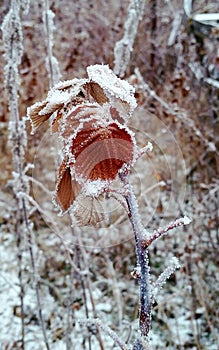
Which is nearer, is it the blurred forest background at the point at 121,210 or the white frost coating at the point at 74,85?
the white frost coating at the point at 74,85

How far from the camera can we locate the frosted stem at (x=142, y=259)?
51 centimetres

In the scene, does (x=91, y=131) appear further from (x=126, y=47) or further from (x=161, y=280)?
(x=126, y=47)

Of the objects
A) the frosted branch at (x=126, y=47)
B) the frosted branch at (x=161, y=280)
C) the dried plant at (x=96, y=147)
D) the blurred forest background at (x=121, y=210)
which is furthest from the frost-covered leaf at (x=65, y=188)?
the frosted branch at (x=126, y=47)

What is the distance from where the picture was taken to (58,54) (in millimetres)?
3924

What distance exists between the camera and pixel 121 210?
153 cm

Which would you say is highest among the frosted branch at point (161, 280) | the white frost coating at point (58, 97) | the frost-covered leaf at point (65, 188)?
the white frost coating at point (58, 97)

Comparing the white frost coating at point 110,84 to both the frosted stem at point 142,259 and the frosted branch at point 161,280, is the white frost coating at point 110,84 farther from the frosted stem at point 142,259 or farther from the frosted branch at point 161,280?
the frosted branch at point 161,280

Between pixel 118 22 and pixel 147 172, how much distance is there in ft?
5.73

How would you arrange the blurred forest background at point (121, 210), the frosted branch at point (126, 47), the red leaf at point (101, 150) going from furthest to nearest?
the blurred forest background at point (121, 210) < the frosted branch at point (126, 47) < the red leaf at point (101, 150)

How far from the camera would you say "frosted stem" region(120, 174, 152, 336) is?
1.67 ft

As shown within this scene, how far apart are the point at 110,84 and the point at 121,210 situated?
3.48ft

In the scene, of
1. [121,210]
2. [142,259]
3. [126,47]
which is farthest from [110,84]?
[121,210]

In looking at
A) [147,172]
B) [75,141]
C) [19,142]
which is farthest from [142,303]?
[147,172]

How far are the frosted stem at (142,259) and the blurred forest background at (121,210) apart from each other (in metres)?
0.50
